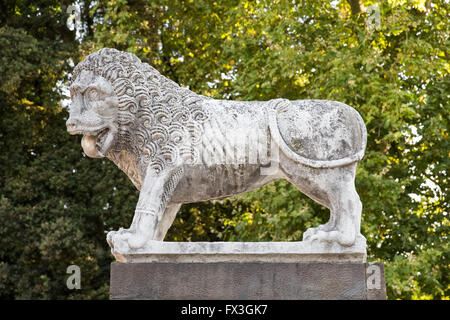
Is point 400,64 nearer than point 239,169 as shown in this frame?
No

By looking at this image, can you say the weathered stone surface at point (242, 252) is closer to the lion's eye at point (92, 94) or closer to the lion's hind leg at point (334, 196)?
the lion's hind leg at point (334, 196)

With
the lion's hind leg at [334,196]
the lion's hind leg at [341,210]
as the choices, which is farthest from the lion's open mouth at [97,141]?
the lion's hind leg at [341,210]

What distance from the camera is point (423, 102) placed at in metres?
11.0

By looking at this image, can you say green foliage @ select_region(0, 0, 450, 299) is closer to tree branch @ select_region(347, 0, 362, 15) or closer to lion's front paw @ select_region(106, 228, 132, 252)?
tree branch @ select_region(347, 0, 362, 15)

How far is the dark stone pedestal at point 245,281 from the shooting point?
472cm

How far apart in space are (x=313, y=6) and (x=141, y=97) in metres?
7.14

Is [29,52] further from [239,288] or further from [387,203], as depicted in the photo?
[239,288]

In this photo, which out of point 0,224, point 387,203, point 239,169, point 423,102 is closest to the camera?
point 239,169

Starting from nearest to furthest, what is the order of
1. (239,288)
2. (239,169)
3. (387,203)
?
(239,288), (239,169), (387,203)

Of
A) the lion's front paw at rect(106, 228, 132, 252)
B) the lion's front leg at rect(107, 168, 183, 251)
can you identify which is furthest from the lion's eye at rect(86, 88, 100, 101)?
the lion's front paw at rect(106, 228, 132, 252)

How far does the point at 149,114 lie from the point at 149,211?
0.76 meters

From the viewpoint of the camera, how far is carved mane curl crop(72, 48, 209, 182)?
5.04m

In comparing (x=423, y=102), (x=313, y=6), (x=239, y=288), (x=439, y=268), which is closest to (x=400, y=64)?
(x=423, y=102)

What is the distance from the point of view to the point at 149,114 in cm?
510
